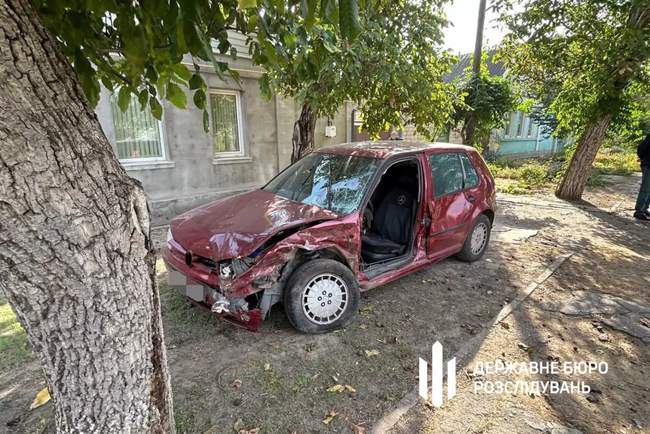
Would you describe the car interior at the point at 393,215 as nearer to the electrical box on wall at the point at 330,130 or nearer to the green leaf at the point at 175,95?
the green leaf at the point at 175,95

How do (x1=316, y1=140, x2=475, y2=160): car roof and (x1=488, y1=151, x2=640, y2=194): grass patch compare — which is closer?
(x1=316, y1=140, x2=475, y2=160): car roof

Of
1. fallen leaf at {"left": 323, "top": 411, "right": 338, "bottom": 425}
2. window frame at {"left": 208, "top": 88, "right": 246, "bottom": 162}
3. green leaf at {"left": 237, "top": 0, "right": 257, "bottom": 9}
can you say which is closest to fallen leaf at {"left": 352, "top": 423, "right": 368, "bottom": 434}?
fallen leaf at {"left": 323, "top": 411, "right": 338, "bottom": 425}

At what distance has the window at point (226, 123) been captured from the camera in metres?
8.35

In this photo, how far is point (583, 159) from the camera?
8812 millimetres

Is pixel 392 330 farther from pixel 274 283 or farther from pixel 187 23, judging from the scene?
pixel 187 23

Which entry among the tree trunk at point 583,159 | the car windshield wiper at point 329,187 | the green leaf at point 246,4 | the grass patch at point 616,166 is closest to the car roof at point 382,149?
the car windshield wiper at point 329,187

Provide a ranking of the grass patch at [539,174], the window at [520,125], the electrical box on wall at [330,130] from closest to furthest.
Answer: the electrical box on wall at [330,130], the grass patch at [539,174], the window at [520,125]

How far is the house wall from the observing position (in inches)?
295

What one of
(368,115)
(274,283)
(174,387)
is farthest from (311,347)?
(368,115)

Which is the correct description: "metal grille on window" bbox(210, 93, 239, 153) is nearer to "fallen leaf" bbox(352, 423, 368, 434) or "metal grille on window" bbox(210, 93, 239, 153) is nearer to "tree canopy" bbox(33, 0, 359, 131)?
"tree canopy" bbox(33, 0, 359, 131)

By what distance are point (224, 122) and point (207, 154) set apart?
37.6 inches

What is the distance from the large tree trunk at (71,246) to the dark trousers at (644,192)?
922 cm

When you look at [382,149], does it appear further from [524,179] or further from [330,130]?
[524,179]

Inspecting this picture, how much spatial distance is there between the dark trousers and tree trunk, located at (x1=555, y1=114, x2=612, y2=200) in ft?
4.90
